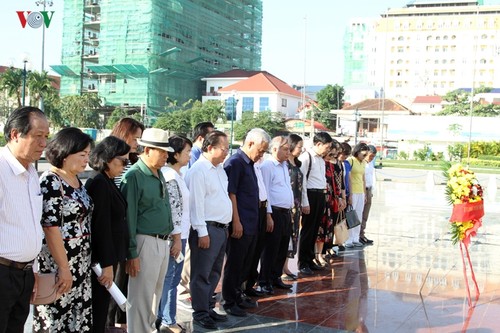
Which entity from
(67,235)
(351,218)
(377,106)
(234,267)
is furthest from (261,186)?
(377,106)

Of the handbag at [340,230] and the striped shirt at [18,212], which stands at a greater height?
the striped shirt at [18,212]

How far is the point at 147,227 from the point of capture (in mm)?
3900

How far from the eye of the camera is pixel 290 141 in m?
6.30

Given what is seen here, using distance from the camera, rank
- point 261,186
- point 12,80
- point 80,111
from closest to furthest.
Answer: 1. point 261,186
2. point 12,80
3. point 80,111

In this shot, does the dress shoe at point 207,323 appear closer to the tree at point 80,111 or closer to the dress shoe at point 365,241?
the dress shoe at point 365,241

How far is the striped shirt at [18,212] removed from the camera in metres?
2.76

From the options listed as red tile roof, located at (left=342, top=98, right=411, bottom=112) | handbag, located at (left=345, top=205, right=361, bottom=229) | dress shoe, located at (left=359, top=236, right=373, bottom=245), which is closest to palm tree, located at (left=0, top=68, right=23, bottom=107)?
dress shoe, located at (left=359, top=236, right=373, bottom=245)

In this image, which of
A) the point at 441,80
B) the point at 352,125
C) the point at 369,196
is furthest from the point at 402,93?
the point at 369,196

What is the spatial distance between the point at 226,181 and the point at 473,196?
2939 millimetres

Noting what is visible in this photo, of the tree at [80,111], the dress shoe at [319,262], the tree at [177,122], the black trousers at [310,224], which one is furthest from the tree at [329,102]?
the black trousers at [310,224]

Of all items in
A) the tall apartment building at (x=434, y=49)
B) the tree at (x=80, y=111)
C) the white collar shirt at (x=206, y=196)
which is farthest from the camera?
the tall apartment building at (x=434, y=49)

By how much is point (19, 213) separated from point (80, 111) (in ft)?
165

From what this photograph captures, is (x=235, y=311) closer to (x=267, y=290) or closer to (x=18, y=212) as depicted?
(x=267, y=290)

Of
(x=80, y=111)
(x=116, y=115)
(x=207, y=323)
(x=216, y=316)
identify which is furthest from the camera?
(x=116, y=115)
